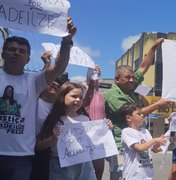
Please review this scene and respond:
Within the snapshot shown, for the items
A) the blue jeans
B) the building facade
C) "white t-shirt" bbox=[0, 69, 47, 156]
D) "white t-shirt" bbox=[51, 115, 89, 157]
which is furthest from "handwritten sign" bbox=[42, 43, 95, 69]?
the building facade

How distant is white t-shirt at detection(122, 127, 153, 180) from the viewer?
14.5ft

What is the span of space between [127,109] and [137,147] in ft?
1.58

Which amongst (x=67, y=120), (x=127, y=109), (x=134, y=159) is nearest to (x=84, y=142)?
(x=67, y=120)

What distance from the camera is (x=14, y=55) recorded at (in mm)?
3438

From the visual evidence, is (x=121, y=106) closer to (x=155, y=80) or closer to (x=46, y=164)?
(x=46, y=164)

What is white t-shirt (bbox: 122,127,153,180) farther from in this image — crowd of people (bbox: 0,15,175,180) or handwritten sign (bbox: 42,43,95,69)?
handwritten sign (bbox: 42,43,95,69)

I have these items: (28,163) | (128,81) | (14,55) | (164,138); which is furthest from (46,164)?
(128,81)

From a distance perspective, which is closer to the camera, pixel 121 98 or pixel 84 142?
pixel 84 142

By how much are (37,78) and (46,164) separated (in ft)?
2.51

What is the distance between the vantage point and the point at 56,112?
12.4ft

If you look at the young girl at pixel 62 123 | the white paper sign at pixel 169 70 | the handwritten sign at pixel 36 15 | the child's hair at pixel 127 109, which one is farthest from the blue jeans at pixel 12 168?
the white paper sign at pixel 169 70

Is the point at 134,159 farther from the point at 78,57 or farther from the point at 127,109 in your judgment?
the point at 78,57

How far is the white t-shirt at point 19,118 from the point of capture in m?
3.30

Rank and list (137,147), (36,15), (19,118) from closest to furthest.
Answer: (19,118) → (36,15) → (137,147)
